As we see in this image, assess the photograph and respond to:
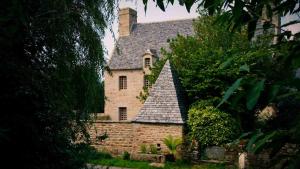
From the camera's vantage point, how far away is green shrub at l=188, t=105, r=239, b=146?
50.4ft

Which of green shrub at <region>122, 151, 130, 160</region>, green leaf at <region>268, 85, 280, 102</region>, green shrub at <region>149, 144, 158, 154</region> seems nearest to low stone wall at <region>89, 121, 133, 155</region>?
green shrub at <region>122, 151, 130, 160</region>

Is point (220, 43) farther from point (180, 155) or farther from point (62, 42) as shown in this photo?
point (62, 42)

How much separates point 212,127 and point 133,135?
386 cm

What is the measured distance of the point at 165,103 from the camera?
17219mm

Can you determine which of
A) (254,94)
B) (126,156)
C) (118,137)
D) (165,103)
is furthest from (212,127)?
(254,94)

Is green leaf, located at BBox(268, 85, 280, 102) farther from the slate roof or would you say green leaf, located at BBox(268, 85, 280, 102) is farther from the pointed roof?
the slate roof

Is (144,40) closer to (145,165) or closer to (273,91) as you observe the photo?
(145,165)

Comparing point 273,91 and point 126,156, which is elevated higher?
point 273,91

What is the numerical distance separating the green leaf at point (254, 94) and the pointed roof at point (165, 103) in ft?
48.9

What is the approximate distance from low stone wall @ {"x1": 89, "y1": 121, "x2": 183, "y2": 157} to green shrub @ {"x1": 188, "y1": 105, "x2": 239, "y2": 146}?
0.85 m

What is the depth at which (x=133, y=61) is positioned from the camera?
3344 centimetres

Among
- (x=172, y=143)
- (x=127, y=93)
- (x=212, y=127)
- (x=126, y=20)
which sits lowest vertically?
(x=172, y=143)

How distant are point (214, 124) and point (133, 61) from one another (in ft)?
61.7

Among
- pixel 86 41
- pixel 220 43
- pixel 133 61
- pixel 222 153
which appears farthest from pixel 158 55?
pixel 86 41
